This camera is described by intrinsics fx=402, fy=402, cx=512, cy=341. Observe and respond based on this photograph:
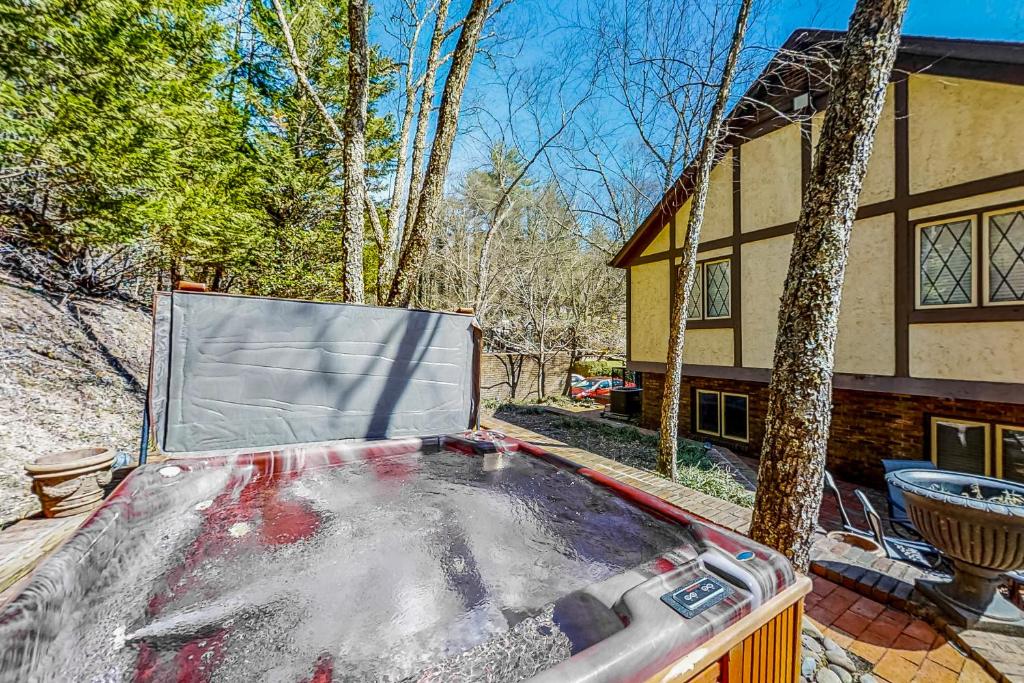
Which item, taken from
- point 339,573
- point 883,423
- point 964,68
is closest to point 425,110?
point 339,573

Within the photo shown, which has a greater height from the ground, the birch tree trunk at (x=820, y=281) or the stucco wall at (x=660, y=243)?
the stucco wall at (x=660, y=243)

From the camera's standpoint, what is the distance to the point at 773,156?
6.59 metres

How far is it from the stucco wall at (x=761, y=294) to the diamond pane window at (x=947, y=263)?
1582 millimetres

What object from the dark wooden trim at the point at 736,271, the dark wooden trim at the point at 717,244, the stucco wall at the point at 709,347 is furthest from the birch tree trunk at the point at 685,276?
the stucco wall at the point at 709,347

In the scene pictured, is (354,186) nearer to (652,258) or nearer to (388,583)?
(388,583)

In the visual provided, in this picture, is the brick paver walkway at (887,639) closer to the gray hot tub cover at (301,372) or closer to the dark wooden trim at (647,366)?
the gray hot tub cover at (301,372)

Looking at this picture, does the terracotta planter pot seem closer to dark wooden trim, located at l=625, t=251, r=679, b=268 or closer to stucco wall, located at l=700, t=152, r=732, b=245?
stucco wall, located at l=700, t=152, r=732, b=245

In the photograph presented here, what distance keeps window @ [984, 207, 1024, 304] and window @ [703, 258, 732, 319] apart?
10.1ft

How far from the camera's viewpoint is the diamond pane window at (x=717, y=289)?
7312 millimetres

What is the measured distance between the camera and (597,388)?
1310 centimetres

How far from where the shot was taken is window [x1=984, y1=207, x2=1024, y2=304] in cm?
430

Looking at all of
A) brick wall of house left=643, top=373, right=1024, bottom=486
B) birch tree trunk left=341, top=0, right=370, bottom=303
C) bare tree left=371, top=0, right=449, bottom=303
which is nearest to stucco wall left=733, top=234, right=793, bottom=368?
brick wall of house left=643, top=373, right=1024, bottom=486

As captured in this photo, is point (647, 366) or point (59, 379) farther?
point (647, 366)

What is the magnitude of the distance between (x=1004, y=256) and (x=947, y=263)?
18.2 inches
